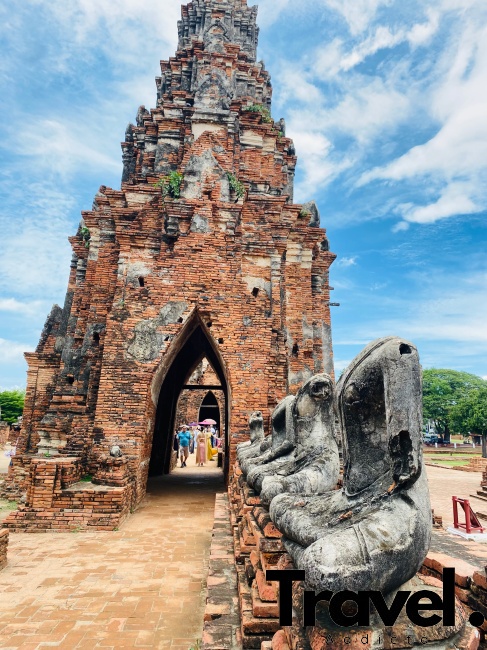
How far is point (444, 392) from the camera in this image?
170 feet

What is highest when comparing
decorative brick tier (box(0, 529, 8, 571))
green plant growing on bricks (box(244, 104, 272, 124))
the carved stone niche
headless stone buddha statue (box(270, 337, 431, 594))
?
green plant growing on bricks (box(244, 104, 272, 124))

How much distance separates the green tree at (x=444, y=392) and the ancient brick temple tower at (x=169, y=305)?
39932mm

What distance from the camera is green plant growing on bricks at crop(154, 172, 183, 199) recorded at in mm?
11266

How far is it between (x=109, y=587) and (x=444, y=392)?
53.6m

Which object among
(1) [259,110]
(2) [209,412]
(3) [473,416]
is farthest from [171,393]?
(3) [473,416]

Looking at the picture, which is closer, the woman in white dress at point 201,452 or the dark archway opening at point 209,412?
the woman in white dress at point 201,452

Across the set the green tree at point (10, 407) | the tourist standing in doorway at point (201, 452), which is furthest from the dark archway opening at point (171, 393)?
the green tree at point (10, 407)

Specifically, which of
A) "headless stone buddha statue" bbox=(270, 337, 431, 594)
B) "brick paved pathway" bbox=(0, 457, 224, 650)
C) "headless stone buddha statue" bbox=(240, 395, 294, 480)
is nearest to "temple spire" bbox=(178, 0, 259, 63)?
"headless stone buddha statue" bbox=(240, 395, 294, 480)

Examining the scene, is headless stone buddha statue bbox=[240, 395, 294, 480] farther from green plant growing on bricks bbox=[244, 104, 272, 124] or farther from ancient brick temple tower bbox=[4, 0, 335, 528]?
green plant growing on bricks bbox=[244, 104, 272, 124]

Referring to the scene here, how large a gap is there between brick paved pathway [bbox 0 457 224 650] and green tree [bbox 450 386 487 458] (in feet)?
106

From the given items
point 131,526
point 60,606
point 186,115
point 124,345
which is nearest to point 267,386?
point 124,345

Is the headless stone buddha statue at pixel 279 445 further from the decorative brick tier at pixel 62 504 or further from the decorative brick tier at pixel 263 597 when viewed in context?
the decorative brick tier at pixel 62 504

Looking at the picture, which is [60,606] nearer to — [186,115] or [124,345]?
[124,345]

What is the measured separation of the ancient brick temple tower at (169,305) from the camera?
898 cm
